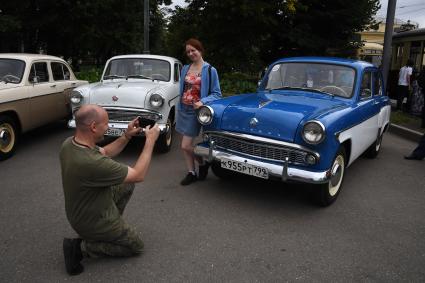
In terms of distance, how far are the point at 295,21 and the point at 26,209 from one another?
15.6 meters

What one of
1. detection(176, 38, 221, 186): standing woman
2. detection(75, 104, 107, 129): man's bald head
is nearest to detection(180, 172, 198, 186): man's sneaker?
detection(176, 38, 221, 186): standing woman

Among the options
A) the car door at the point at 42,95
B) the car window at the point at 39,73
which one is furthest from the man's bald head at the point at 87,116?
the car window at the point at 39,73

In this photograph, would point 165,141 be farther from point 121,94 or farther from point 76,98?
point 76,98

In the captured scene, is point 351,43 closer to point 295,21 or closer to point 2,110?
point 295,21

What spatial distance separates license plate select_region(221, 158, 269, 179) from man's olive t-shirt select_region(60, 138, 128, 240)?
157 centimetres

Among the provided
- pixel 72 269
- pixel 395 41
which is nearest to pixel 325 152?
pixel 72 269

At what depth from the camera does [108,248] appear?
123 inches

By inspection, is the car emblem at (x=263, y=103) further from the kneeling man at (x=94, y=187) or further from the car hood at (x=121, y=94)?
the car hood at (x=121, y=94)

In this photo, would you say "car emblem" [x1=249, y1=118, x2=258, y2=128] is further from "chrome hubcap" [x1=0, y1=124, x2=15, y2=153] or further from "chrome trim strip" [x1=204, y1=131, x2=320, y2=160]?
"chrome hubcap" [x1=0, y1=124, x2=15, y2=153]

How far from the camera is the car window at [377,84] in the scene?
237 inches

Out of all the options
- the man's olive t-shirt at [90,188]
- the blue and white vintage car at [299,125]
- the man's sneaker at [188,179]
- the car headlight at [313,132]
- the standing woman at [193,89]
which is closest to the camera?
the man's olive t-shirt at [90,188]

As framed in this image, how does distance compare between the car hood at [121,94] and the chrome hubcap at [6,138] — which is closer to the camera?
the chrome hubcap at [6,138]

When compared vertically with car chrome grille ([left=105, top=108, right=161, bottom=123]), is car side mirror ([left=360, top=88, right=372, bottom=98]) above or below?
above

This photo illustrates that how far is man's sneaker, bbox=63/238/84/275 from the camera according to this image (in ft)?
9.61
